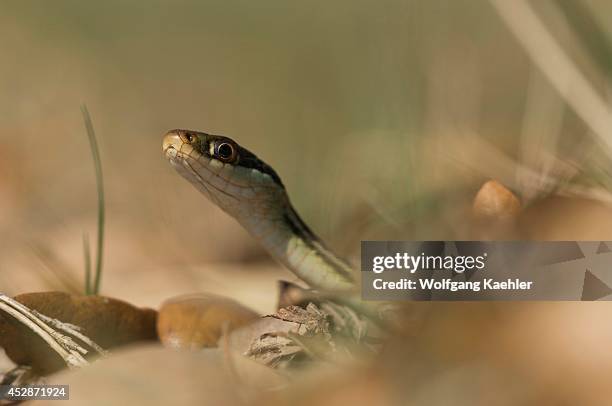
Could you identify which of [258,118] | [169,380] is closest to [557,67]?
[169,380]

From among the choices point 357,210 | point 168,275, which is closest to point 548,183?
point 357,210

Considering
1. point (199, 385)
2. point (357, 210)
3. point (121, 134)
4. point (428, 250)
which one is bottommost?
point (199, 385)

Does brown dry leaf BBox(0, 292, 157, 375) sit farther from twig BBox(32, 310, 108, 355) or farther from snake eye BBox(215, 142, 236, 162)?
snake eye BBox(215, 142, 236, 162)

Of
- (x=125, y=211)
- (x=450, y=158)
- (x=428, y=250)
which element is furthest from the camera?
(x=125, y=211)

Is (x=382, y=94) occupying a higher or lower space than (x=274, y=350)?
higher

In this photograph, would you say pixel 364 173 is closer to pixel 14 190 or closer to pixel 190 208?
pixel 190 208

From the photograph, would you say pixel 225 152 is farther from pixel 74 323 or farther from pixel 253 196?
pixel 74 323

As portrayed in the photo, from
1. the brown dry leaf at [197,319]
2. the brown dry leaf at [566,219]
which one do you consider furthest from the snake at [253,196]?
the brown dry leaf at [566,219]
